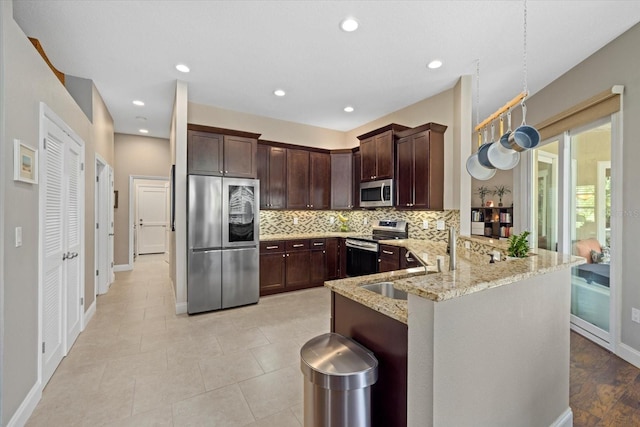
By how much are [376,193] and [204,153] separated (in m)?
2.67

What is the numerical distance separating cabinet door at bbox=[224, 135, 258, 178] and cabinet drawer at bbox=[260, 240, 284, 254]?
109 centimetres

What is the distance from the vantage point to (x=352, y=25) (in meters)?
2.52

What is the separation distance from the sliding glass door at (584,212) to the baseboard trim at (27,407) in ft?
16.1

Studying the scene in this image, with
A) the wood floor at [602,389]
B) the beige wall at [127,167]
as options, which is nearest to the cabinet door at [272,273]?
the wood floor at [602,389]

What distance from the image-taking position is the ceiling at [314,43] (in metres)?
2.33

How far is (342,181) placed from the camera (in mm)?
5488

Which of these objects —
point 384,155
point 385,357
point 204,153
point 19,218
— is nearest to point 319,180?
point 384,155

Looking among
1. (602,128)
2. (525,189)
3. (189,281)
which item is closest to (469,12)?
(602,128)

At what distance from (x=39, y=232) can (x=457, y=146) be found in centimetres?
432

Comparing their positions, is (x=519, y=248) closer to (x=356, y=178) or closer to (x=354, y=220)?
(x=356, y=178)

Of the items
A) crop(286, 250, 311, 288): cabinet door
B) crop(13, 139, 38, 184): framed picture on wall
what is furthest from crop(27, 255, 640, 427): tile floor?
crop(13, 139, 38, 184): framed picture on wall

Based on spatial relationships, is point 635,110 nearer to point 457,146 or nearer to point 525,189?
point 457,146

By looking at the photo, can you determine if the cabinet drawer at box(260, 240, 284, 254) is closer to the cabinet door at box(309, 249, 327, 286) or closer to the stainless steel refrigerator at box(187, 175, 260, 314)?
the stainless steel refrigerator at box(187, 175, 260, 314)

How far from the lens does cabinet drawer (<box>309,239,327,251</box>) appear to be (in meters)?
4.95
